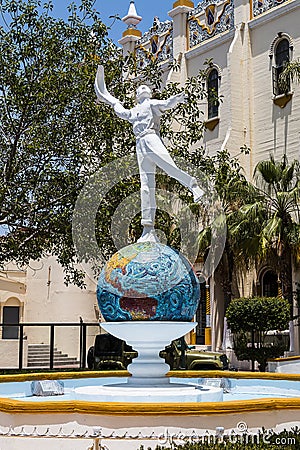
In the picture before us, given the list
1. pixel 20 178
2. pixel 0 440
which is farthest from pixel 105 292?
pixel 20 178

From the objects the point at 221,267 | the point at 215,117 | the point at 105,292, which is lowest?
the point at 105,292

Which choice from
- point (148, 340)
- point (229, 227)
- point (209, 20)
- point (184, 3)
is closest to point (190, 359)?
point (229, 227)

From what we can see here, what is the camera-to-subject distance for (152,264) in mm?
8773

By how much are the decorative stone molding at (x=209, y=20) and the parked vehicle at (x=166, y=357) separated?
14421 mm

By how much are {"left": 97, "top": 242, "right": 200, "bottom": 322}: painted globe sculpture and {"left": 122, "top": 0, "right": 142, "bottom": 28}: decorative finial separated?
27.9 meters

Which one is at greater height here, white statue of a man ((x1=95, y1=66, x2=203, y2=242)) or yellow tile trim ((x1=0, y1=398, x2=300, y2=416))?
white statue of a man ((x1=95, y1=66, x2=203, y2=242))

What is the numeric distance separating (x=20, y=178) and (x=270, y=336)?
12.2m

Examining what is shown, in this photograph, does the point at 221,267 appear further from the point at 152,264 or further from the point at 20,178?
the point at 152,264

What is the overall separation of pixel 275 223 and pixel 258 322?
3.58 meters

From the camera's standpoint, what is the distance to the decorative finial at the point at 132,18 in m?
35.0

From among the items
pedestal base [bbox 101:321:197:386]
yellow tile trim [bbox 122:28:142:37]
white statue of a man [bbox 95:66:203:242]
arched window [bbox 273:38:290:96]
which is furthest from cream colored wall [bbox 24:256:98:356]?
pedestal base [bbox 101:321:197:386]

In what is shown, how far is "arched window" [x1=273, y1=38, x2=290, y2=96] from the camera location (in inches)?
1045

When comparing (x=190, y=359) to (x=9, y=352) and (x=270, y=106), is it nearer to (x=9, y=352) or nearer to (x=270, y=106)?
(x=9, y=352)

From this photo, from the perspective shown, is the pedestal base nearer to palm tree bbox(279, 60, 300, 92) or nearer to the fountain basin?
the fountain basin
